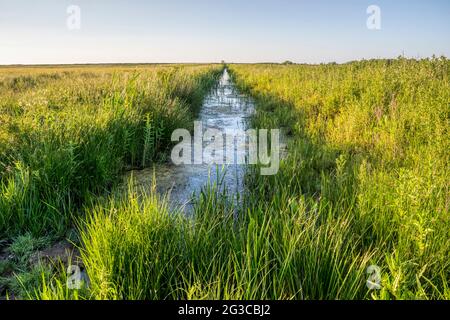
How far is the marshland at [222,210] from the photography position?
1909 mm

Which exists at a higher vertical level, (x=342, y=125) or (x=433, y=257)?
(x=342, y=125)

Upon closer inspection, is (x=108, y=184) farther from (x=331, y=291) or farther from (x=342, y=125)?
(x=342, y=125)

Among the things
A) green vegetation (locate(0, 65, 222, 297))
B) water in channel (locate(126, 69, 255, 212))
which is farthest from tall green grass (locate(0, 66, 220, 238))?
water in channel (locate(126, 69, 255, 212))

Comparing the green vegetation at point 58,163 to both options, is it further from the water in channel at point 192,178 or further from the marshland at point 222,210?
the water in channel at point 192,178

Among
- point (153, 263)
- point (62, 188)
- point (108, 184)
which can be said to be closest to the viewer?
point (153, 263)

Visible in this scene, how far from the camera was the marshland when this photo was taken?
1.91 metres

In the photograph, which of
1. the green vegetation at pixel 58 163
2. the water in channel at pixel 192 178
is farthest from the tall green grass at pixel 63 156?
the water in channel at pixel 192 178

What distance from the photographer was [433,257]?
82.5 inches

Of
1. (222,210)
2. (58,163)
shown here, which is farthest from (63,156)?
(222,210)

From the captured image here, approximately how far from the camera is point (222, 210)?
283 cm

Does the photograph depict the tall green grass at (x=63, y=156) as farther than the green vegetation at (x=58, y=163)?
Yes
